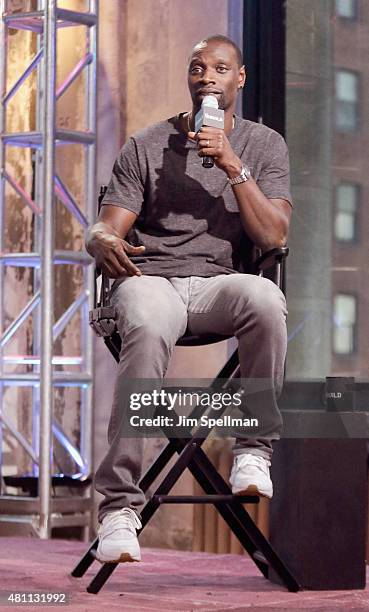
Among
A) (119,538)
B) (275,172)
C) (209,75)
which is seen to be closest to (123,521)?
(119,538)

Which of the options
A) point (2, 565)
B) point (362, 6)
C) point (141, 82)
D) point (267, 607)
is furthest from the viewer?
point (141, 82)

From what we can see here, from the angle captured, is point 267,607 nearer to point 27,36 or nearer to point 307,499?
point 307,499

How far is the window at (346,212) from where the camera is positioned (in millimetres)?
3885

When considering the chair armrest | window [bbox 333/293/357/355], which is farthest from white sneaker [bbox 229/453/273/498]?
window [bbox 333/293/357/355]

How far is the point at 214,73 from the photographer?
8.44 ft

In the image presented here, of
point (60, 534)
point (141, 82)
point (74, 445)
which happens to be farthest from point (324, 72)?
point (60, 534)

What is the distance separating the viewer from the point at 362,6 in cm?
387

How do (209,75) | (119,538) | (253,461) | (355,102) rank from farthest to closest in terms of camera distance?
(355,102), (209,75), (253,461), (119,538)

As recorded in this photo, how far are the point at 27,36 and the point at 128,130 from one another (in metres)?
0.61

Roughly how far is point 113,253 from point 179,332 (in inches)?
8.8

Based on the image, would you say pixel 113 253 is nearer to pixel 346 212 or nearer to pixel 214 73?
pixel 214 73

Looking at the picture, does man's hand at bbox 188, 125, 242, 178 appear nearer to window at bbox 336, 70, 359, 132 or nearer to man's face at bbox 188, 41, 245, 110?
man's face at bbox 188, 41, 245, 110

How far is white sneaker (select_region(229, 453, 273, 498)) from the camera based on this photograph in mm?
2322

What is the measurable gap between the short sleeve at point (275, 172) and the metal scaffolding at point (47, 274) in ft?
5.41
